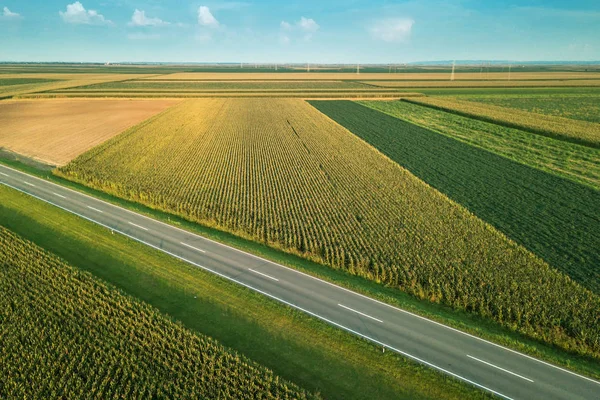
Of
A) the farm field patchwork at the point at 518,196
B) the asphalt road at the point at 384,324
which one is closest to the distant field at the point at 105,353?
the asphalt road at the point at 384,324

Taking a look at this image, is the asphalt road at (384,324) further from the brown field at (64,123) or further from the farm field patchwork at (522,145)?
the brown field at (64,123)

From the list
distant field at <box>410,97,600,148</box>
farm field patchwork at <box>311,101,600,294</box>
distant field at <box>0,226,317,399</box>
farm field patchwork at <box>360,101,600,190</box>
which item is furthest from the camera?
distant field at <box>410,97,600,148</box>

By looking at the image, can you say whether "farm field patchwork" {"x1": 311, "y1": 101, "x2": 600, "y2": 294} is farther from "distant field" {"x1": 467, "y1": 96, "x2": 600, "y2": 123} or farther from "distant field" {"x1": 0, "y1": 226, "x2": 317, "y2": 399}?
"distant field" {"x1": 467, "y1": 96, "x2": 600, "y2": 123}

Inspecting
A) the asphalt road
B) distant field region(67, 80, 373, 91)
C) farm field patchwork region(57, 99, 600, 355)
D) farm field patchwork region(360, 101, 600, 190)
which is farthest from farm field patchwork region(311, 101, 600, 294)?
distant field region(67, 80, 373, 91)

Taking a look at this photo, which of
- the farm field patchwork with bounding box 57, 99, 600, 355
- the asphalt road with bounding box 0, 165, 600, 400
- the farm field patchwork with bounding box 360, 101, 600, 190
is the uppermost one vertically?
the farm field patchwork with bounding box 360, 101, 600, 190

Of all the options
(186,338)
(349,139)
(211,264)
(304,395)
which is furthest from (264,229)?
(349,139)

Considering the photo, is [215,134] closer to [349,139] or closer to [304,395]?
[349,139]

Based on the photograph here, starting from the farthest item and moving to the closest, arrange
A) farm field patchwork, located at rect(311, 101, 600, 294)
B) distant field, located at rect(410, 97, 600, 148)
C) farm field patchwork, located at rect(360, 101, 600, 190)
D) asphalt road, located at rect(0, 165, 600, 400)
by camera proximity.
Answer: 1. distant field, located at rect(410, 97, 600, 148)
2. farm field patchwork, located at rect(360, 101, 600, 190)
3. farm field patchwork, located at rect(311, 101, 600, 294)
4. asphalt road, located at rect(0, 165, 600, 400)

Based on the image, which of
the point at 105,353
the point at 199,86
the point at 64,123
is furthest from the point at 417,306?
the point at 199,86
